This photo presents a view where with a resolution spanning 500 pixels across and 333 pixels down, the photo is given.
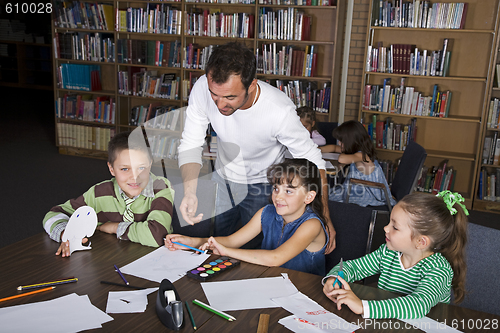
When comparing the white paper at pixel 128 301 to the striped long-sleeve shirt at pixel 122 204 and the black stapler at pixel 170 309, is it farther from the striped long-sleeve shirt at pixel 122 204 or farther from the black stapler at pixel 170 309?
the striped long-sleeve shirt at pixel 122 204

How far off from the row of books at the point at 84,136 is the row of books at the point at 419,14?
11.5 ft

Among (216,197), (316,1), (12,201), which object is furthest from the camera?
(316,1)

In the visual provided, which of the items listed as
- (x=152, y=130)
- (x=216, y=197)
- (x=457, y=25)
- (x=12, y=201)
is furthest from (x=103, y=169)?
(x=457, y=25)

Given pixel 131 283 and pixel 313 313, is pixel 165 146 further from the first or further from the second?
pixel 313 313

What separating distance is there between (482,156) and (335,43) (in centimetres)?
185

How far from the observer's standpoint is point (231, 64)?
167 cm

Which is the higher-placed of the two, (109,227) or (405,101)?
(405,101)

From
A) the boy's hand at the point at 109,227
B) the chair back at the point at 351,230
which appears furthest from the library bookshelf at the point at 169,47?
the boy's hand at the point at 109,227

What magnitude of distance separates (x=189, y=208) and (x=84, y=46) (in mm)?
4317

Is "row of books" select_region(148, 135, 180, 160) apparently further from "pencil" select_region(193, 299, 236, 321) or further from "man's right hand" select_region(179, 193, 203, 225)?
"pencil" select_region(193, 299, 236, 321)

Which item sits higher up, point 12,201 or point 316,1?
point 316,1

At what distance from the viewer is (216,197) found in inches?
83.4

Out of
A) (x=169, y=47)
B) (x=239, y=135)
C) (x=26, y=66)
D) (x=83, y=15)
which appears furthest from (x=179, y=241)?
(x=26, y=66)

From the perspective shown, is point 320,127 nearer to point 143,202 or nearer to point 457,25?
point 457,25
